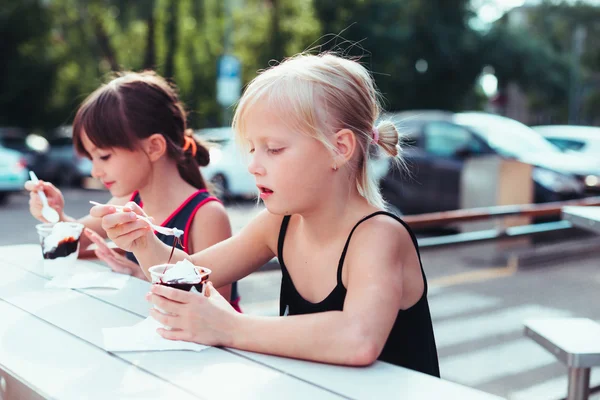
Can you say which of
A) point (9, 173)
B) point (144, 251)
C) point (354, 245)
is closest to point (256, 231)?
point (144, 251)

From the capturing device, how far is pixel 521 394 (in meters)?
3.58

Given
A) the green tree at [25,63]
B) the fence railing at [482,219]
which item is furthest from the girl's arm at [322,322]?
the green tree at [25,63]

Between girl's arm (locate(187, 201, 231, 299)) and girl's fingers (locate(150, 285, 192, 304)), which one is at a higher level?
girl's fingers (locate(150, 285, 192, 304))

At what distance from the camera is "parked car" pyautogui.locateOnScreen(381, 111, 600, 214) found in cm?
822

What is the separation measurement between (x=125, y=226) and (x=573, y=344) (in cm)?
151

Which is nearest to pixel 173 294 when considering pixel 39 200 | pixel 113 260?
pixel 113 260

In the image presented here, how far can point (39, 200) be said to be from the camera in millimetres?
2465

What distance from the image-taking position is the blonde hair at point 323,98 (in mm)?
1596

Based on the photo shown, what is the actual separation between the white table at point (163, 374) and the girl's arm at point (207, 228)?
704 mm

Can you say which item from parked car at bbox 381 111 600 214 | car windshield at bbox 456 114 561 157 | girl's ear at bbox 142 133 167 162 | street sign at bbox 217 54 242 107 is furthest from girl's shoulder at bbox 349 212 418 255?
street sign at bbox 217 54 242 107

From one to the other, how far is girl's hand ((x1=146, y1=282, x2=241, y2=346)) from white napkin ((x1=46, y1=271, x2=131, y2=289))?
0.63m

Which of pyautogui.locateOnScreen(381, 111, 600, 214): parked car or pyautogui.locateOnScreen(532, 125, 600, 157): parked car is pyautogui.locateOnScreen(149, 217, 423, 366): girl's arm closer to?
pyautogui.locateOnScreen(381, 111, 600, 214): parked car

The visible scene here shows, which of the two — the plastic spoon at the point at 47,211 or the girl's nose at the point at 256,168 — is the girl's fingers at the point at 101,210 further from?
the plastic spoon at the point at 47,211

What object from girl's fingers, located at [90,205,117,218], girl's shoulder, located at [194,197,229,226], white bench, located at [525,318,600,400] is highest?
girl's fingers, located at [90,205,117,218]
